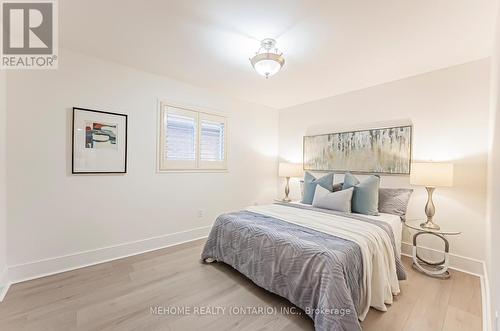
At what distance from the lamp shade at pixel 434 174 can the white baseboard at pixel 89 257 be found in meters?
3.11

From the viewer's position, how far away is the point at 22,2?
1681 millimetres

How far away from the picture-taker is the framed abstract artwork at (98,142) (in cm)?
246

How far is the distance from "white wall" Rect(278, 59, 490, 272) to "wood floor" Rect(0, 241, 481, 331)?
0.62 metres

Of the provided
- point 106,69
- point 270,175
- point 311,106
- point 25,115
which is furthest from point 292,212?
point 25,115

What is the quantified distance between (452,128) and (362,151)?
41.3 inches

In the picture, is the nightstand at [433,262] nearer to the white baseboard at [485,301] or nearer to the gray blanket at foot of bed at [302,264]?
the white baseboard at [485,301]

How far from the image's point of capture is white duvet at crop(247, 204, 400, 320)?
1.71 m

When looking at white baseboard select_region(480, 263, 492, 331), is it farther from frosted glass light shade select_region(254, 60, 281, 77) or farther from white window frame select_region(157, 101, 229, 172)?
white window frame select_region(157, 101, 229, 172)

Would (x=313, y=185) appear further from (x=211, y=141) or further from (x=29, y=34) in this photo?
(x=29, y=34)

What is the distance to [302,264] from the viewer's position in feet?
5.64

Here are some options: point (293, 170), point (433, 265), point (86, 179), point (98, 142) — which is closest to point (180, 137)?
point (98, 142)

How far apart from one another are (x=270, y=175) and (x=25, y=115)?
371 centimetres

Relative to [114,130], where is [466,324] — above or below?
below

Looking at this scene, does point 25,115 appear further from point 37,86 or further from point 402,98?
point 402,98
